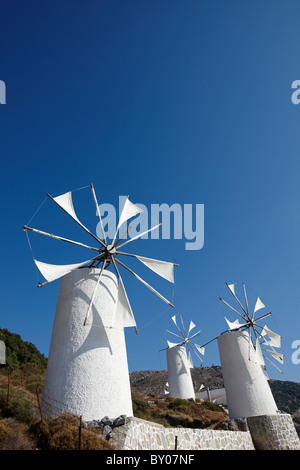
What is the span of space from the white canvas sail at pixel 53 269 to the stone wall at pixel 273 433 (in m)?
10.4

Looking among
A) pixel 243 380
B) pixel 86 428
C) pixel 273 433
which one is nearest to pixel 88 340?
pixel 86 428

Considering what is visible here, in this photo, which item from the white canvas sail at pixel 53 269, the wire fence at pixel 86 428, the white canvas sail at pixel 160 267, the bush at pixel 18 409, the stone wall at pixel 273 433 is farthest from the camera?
the stone wall at pixel 273 433

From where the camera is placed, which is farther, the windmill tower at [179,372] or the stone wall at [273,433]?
the windmill tower at [179,372]

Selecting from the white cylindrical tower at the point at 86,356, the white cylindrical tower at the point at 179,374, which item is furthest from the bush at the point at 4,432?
the white cylindrical tower at the point at 179,374

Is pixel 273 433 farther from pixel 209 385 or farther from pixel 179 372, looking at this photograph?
→ pixel 209 385

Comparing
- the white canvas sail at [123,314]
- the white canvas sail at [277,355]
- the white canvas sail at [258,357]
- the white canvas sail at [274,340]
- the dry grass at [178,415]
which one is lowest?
the dry grass at [178,415]

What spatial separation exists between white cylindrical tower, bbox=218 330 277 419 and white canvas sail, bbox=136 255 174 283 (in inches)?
326

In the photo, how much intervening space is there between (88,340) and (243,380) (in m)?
10.4

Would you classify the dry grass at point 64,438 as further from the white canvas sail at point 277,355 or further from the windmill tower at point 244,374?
the white canvas sail at point 277,355

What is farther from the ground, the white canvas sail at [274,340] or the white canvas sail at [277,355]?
the white canvas sail at [274,340]

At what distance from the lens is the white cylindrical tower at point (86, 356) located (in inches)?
308

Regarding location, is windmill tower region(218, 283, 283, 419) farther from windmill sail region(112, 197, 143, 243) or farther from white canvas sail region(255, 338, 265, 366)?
windmill sail region(112, 197, 143, 243)

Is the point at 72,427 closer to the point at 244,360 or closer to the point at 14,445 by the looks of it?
the point at 14,445
